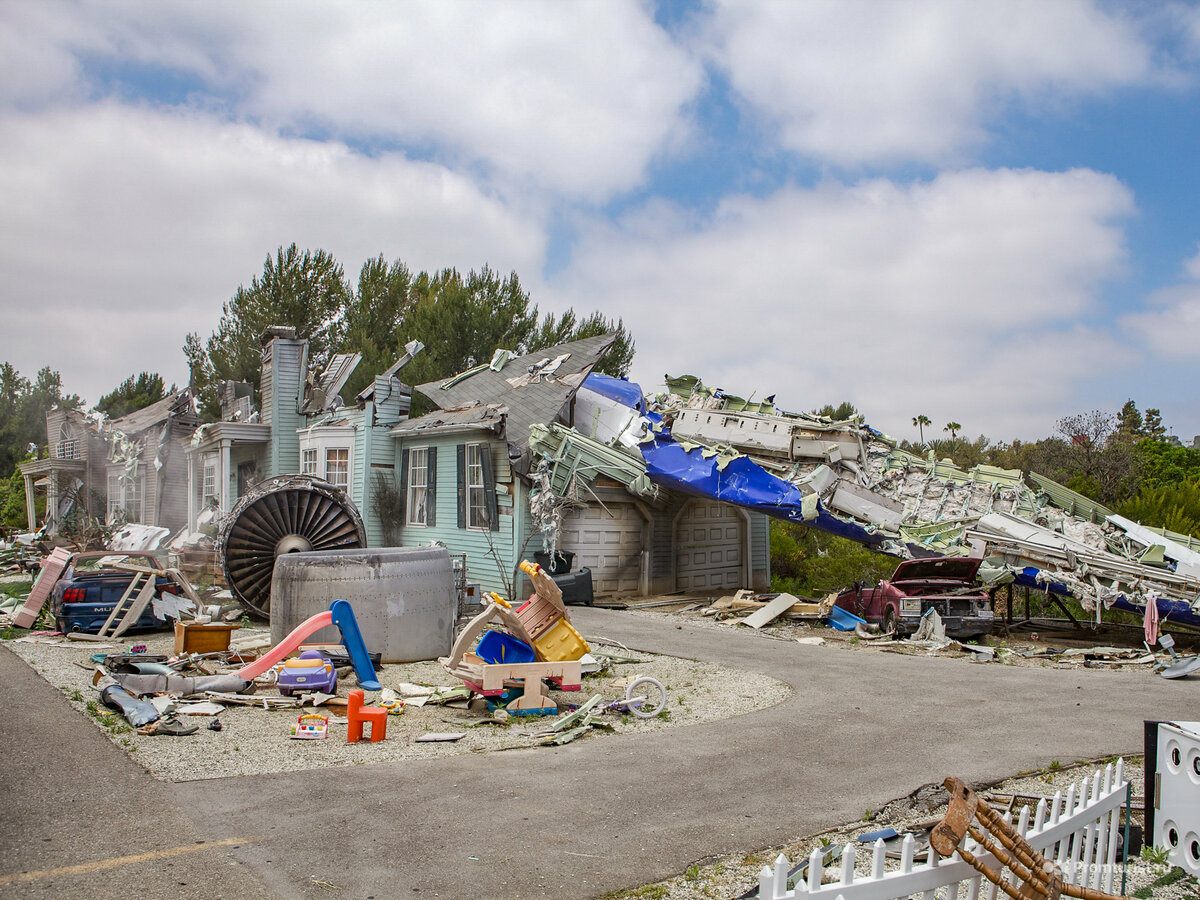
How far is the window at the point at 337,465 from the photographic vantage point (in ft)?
73.5

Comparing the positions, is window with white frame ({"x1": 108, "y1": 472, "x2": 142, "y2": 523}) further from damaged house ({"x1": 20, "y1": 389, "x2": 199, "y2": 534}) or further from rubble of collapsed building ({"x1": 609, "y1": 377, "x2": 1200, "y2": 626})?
rubble of collapsed building ({"x1": 609, "y1": 377, "x2": 1200, "y2": 626})

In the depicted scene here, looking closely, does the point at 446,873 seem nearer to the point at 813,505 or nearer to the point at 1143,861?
the point at 1143,861

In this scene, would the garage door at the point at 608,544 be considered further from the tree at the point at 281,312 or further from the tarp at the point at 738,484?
the tree at the point at 281,312

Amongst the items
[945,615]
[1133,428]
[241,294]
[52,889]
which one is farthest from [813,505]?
[241,294]

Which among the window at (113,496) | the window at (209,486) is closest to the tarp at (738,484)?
the window at (209,486)

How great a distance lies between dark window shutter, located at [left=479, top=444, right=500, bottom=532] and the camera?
60.3 feet

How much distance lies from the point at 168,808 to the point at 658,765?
352 cm

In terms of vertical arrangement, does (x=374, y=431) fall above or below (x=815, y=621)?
above

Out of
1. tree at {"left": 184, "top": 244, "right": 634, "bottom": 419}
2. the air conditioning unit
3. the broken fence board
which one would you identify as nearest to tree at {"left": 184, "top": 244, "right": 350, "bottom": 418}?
tree at {"left": 184, "top": 244, "right": 634, "bottom": 419}

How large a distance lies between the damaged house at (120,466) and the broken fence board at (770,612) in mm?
21029

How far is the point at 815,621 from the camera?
16.4m

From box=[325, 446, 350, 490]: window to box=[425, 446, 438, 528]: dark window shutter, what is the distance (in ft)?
9.18

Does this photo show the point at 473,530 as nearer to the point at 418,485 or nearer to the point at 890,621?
the point at 418,485

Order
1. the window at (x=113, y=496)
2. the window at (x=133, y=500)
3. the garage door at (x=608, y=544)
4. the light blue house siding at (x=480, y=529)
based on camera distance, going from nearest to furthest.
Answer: the light blue house siding at (x=480, y=529)
the garage door at (x=608, y=544)
the window at (x=133, y=500)
the window at (x=113, y=496)
